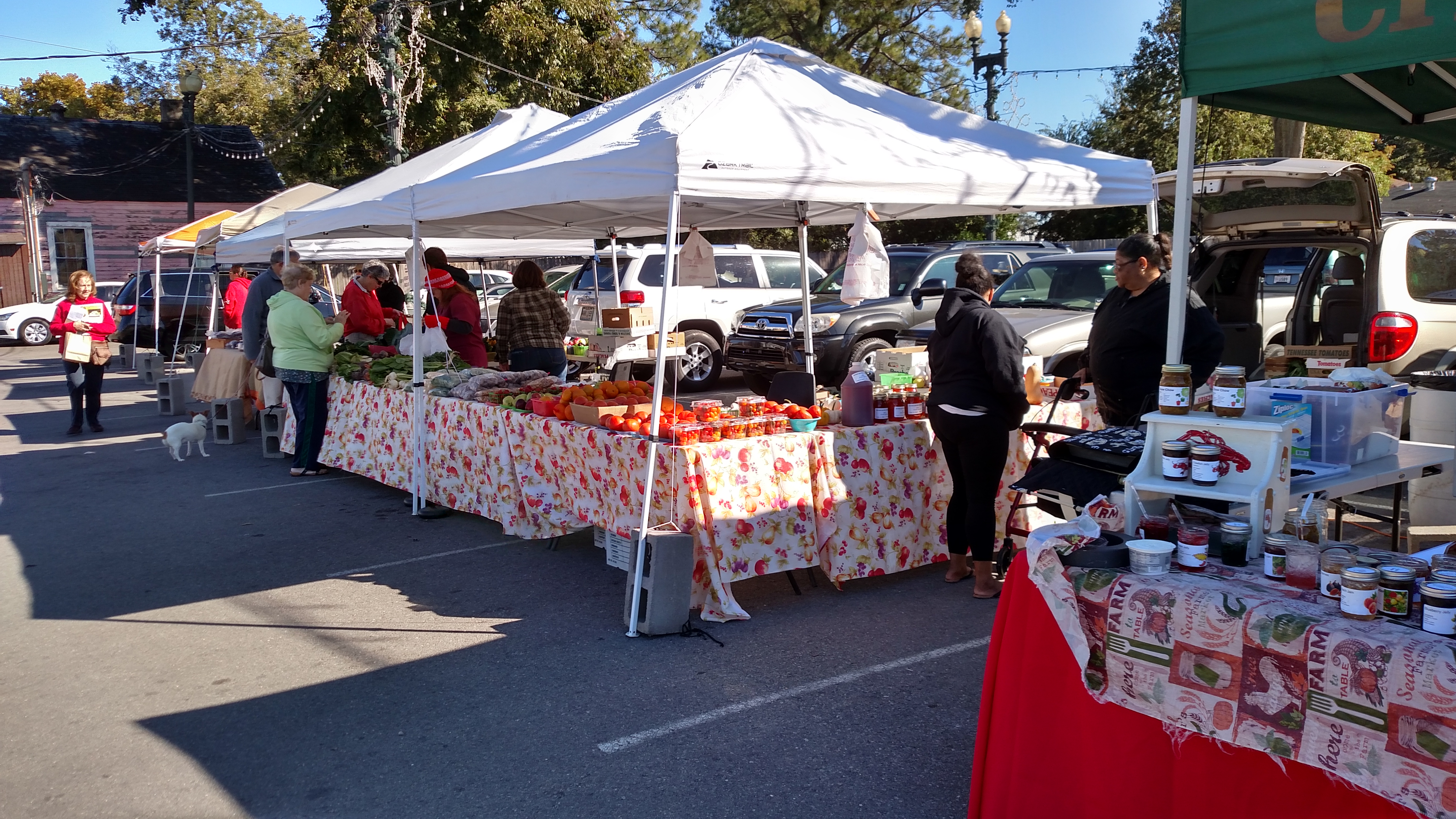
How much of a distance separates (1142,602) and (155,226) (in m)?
39.0

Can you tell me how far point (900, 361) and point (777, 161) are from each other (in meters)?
2.09

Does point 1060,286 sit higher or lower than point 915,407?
higher

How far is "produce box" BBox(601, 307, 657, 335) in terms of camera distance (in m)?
11.2

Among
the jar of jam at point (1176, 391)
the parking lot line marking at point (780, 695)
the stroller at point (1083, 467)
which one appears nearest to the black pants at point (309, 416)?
the parking lot line marking at point (780, 695)

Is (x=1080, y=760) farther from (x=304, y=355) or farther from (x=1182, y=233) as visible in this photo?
(x=304, y=355)

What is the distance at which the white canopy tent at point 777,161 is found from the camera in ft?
17.2

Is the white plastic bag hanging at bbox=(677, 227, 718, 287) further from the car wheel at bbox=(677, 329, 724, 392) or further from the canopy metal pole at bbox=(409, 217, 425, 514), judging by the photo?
the car wheel at bbox=(677, 329, 724, 392)

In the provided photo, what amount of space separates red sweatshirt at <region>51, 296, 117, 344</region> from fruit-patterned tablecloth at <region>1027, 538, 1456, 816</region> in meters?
12.2

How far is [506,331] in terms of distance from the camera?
32.6ft

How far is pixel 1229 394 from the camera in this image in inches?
133

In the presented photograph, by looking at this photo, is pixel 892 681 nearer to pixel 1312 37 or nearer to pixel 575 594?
pixel 575 594

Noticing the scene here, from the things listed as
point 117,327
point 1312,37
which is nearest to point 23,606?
point 1312,37

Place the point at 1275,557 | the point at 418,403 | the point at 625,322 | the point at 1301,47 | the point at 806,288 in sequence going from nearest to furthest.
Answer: the point at 1275,557, the point at 1301,47, the point at 418,403, the point at 806,288, the point at 625,322

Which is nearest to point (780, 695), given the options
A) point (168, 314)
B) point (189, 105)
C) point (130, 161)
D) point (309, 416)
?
point (309, 416)
